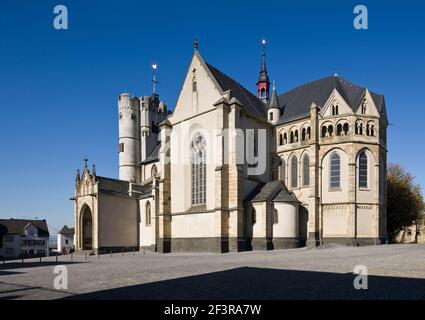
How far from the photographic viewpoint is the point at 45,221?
81.6 m

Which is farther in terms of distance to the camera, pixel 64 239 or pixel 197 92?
pixel 64 239

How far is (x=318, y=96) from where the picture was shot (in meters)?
39.8

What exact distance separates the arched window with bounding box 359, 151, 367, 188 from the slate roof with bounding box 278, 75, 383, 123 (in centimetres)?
535

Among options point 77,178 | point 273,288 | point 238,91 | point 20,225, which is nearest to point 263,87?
point 238,91

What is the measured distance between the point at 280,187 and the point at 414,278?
73.8 feet

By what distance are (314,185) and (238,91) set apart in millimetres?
14339

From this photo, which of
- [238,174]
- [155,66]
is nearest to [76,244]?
[238,174]

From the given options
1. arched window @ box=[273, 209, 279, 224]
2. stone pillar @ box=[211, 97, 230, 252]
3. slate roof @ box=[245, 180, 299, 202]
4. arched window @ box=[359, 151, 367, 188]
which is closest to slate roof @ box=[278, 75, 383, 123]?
arched window @ box=[359, 151, 367, 188]

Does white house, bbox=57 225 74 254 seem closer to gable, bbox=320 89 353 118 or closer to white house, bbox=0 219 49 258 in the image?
white house, bbox=0 219 49 258

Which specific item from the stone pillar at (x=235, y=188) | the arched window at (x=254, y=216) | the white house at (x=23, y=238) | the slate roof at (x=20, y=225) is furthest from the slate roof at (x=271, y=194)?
the slate roof at (x=20, y=225)

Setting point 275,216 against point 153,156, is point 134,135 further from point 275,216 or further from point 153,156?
point 275,216

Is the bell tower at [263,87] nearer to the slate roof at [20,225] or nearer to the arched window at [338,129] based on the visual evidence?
the arched window at [338,129]
